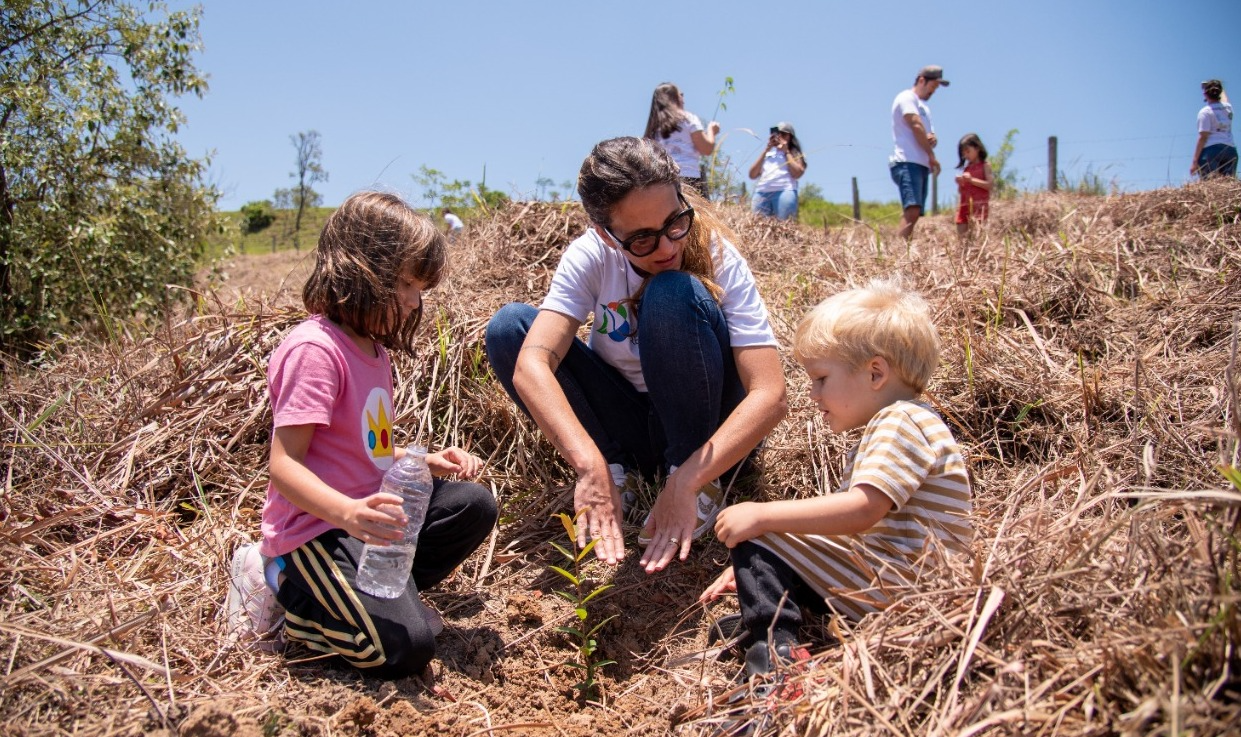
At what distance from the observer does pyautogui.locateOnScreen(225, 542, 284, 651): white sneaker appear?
184 cm

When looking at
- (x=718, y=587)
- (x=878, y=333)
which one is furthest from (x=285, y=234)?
(x=878, y=333)

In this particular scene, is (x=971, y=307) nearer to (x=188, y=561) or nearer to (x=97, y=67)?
(x=188, y=561)

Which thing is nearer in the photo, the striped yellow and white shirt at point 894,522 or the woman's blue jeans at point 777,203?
the striped yellow and white shirt at point 894,522

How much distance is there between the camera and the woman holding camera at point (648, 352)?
1982mm

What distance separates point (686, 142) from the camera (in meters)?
5.23

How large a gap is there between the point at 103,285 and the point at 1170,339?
19.2 feet

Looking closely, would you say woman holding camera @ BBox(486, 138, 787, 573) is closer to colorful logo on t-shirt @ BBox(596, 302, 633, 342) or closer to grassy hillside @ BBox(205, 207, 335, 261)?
colorful logo on t-shirt @ BBox(596, 302, 633, 342)

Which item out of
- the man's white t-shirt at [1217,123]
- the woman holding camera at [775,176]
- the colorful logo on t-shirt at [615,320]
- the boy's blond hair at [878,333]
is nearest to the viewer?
the boy's blond hair at [878,333]

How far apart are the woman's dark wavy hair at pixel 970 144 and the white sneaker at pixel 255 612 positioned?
7.01m

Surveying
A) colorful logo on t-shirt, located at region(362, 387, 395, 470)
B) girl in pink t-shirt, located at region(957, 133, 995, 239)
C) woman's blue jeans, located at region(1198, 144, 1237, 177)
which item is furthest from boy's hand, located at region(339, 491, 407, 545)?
woman's blue jeans, located at region(1198, 144, 1237, 177)

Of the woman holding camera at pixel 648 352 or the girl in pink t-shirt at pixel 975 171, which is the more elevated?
the girl in pink t-shirt at pixel 975 171

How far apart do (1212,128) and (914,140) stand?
3.30m

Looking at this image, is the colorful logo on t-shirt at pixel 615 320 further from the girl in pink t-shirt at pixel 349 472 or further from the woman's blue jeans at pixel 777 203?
the woman's blue jeans at pixel 777 203

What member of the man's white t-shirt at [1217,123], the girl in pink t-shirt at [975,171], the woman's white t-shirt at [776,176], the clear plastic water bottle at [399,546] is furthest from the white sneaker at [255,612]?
the man's white t-shirt at [1217,123]
